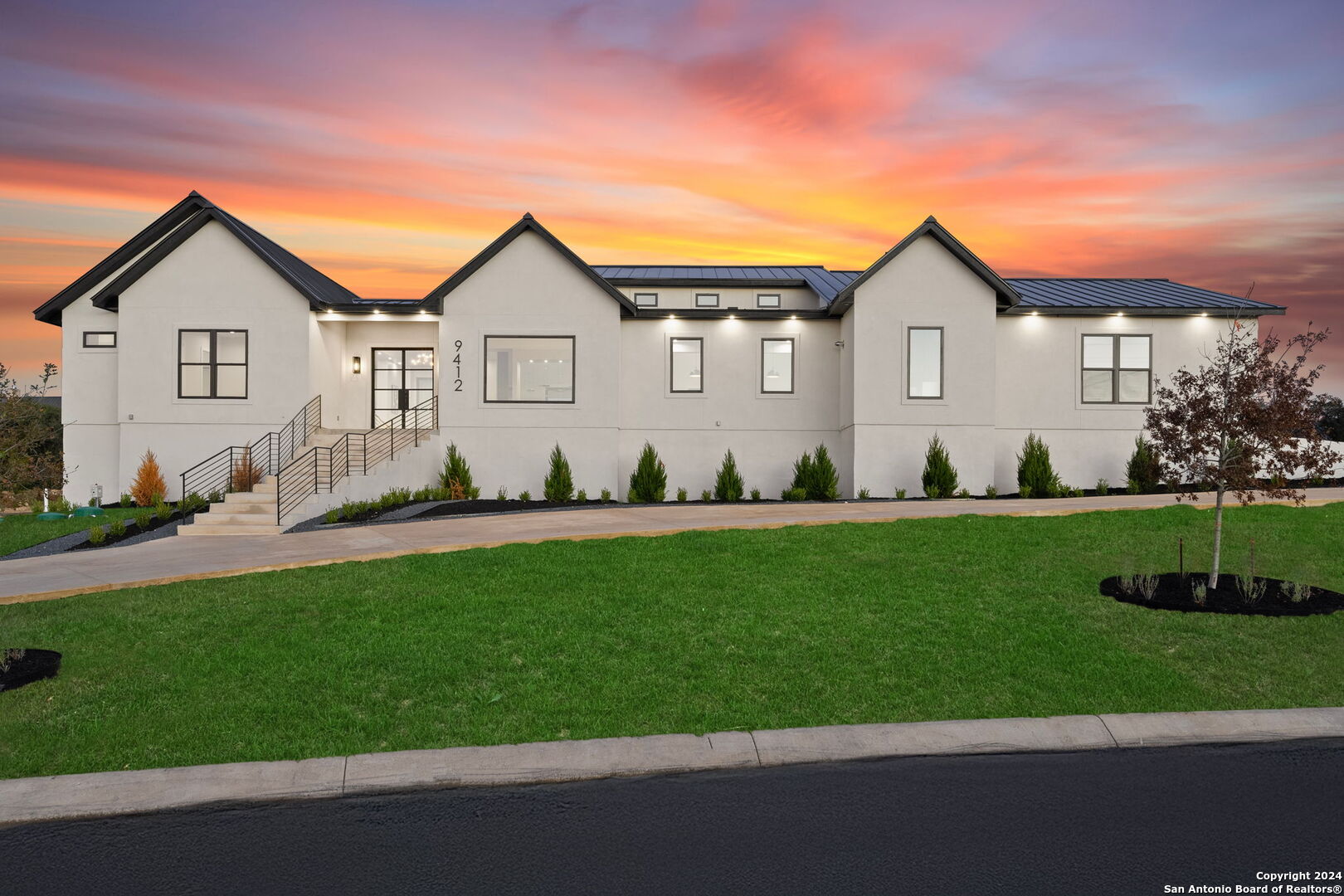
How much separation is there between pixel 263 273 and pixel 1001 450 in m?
19.1

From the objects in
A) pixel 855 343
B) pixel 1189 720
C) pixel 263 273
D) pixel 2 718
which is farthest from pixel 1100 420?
pixel 2 718

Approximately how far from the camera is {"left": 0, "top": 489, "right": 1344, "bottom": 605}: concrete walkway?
Result: 11.9 m

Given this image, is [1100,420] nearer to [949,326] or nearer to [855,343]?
[949,326]

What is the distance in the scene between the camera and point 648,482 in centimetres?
2291

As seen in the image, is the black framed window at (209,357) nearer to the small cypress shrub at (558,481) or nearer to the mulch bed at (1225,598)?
the small cypress shrub at (558,481)

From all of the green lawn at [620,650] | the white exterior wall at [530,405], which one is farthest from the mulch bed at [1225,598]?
the white exterior wall at [530,405]

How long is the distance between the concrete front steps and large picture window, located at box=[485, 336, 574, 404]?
248 inches

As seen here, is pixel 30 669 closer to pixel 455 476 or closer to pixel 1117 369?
pixel 455 476

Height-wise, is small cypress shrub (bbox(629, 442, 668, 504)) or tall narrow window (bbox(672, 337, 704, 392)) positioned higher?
tall narrow window (bbox(672, 337, 704, 392))

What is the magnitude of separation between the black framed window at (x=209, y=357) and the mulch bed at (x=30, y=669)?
1559 centimetres

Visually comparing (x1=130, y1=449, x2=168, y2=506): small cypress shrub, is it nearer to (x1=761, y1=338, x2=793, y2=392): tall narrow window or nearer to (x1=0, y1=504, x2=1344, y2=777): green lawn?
(x1=0, y1=504, x2=1344, y2=777): green lawn

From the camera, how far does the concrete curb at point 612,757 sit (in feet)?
18.2

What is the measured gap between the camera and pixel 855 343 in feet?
73.8

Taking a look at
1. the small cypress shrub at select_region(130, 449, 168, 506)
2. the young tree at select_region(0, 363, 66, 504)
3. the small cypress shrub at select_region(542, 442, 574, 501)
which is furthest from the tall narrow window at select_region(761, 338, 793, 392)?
the young tree at select_region(0, 363, 66, 504)
